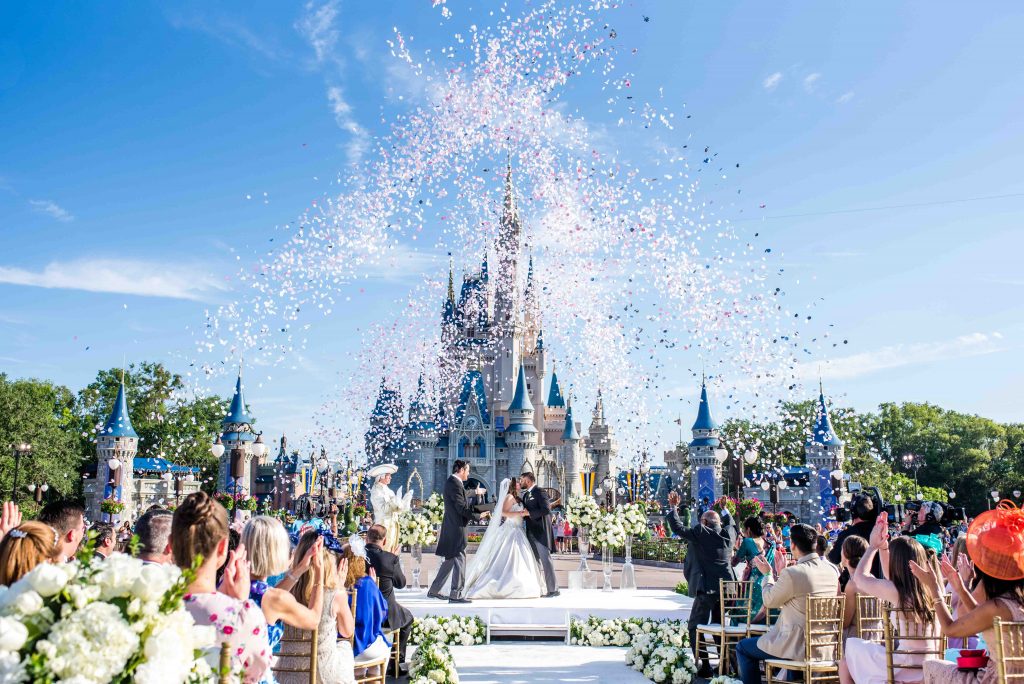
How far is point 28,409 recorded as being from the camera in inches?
1965

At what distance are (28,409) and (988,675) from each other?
55492 millimetres

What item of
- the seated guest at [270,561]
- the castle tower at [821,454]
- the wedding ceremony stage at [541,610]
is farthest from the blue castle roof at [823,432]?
the seated guest at [270,561]

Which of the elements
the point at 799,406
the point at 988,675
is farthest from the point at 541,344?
the point at 988,675

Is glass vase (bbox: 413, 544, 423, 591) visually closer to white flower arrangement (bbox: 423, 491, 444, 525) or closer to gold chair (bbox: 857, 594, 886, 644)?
white flower arrangement (bbox: 423, 491, 444, 525)

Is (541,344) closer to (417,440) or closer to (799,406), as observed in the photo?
(417,440)

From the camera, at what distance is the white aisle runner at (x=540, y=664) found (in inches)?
389

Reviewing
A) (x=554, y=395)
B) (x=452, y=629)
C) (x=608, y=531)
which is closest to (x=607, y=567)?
(x=608, y=531)

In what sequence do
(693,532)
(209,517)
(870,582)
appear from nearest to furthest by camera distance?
(209,517)
(870,582)
(693,532)

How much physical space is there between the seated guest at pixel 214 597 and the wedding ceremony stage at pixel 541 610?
900 cm

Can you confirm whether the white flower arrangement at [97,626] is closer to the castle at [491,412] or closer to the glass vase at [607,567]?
the glass vase at [607,567]

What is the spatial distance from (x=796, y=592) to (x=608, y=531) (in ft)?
31.0

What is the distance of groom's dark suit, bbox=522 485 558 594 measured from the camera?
14.8 metres

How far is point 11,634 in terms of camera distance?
2.59m

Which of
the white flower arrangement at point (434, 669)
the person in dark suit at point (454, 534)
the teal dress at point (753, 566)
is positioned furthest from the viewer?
the person in dark suit at point (454, 534)
